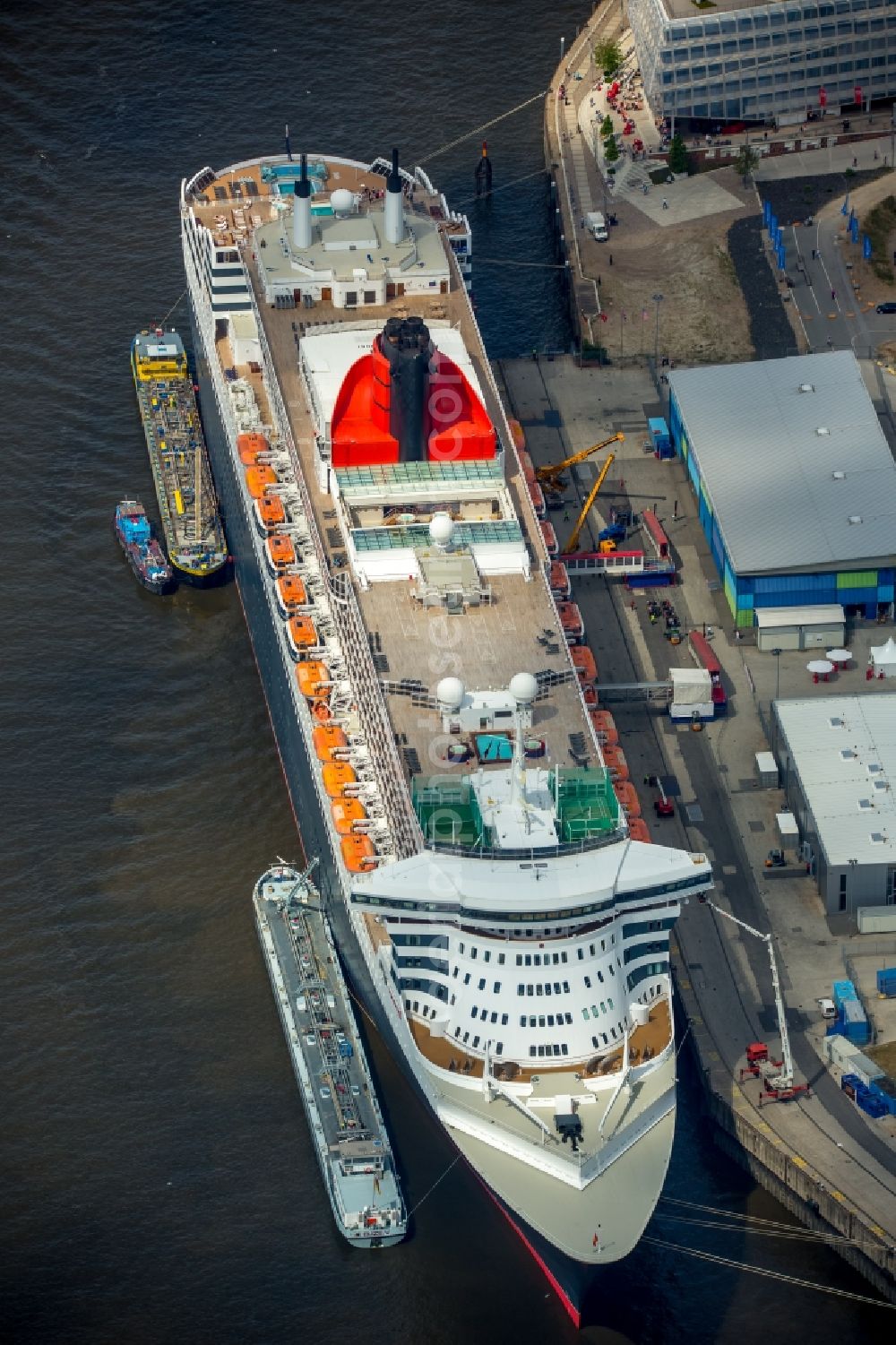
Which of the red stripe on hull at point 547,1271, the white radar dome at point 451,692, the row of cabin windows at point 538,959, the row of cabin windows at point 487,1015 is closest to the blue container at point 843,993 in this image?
the row of cabin windows at point 538,959

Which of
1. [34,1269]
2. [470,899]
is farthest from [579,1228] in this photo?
[34,1269]

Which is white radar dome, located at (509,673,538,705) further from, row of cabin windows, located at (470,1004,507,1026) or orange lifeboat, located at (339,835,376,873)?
row of cabin windows, located at (470,1004,507,1026)

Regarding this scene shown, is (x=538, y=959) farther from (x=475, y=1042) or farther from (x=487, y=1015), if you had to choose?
(x=475, y=1042)

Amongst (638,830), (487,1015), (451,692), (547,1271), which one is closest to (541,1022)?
(487,1015)

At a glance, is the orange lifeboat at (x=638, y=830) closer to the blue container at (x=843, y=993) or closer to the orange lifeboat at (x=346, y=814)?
the blue container at (x=843, y=993)

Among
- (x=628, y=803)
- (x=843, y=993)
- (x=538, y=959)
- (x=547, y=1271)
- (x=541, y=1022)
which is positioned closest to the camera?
(x=547, y=1271)

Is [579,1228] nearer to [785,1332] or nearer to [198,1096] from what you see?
[785,1332]
